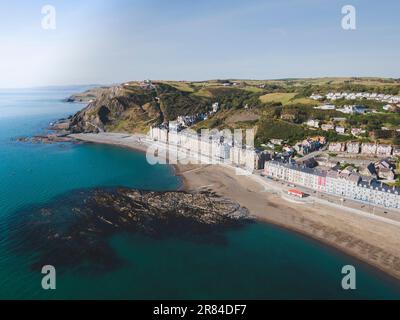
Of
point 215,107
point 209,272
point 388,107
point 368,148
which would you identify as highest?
point 215,107

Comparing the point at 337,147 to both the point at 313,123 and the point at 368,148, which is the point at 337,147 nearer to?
the point at 368,148

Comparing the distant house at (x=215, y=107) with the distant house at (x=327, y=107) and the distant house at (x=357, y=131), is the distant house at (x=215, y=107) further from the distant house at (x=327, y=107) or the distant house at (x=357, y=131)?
the distant house at (x=357, y=131)

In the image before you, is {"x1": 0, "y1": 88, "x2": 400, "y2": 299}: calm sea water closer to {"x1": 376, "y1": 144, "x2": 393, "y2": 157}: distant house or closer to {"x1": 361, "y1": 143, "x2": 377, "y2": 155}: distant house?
{"x1": 361, "y1": 143, "x2": 377, "y2": 155}: distant house

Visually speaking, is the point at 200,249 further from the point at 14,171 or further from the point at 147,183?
the point at 14,171

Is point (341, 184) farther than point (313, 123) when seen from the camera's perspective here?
No

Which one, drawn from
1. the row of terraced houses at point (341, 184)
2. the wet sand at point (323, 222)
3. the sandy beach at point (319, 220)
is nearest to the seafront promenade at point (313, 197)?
the sandy beach at point (319, 220)

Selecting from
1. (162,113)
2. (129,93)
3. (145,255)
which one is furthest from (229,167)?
(129,93)

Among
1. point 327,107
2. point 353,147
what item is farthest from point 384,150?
point 327,107
